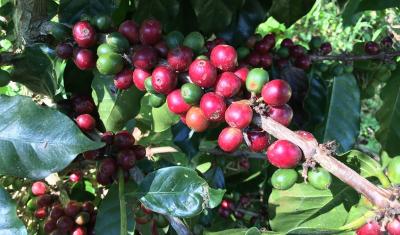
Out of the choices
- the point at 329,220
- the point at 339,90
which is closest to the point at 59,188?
the point at 329,220

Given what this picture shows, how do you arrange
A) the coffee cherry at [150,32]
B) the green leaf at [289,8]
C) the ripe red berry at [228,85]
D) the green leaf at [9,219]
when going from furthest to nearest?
the green leaf at [289,8] → the coffee cherry at [150,32] → the ripe red berry at [228,85] → the green leaf at [9,219]

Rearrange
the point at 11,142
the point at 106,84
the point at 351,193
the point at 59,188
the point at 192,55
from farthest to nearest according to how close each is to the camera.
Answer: the point at 59,188
the point at 106,84
the point at 351,193
the point at 192,55
the point at 11,142

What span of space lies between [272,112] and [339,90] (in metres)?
1.00

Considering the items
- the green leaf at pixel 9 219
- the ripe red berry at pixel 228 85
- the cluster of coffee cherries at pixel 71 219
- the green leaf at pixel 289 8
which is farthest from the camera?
the green leaf at pixel 289 8

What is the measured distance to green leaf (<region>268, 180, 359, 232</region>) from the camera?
1.19 m

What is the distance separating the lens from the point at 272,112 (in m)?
0.98

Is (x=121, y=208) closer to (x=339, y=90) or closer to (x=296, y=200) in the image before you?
(x=296, y=200)

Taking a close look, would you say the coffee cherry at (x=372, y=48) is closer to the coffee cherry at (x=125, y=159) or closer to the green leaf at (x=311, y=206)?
the green leaf at (x=311, y=206)

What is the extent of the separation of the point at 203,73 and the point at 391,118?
1.21 m

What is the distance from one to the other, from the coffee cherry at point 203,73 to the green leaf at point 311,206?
0.41m

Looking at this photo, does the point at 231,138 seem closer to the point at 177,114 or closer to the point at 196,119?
the point at 196,119

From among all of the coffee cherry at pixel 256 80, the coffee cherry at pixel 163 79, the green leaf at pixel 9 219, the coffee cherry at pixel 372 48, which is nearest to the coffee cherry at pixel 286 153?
the coffee cherry at pixel 256 80

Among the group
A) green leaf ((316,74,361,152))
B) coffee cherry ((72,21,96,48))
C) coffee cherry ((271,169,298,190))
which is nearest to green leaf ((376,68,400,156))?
green leaf ((316,74,361,152))

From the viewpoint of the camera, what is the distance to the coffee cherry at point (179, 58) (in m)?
1.05
